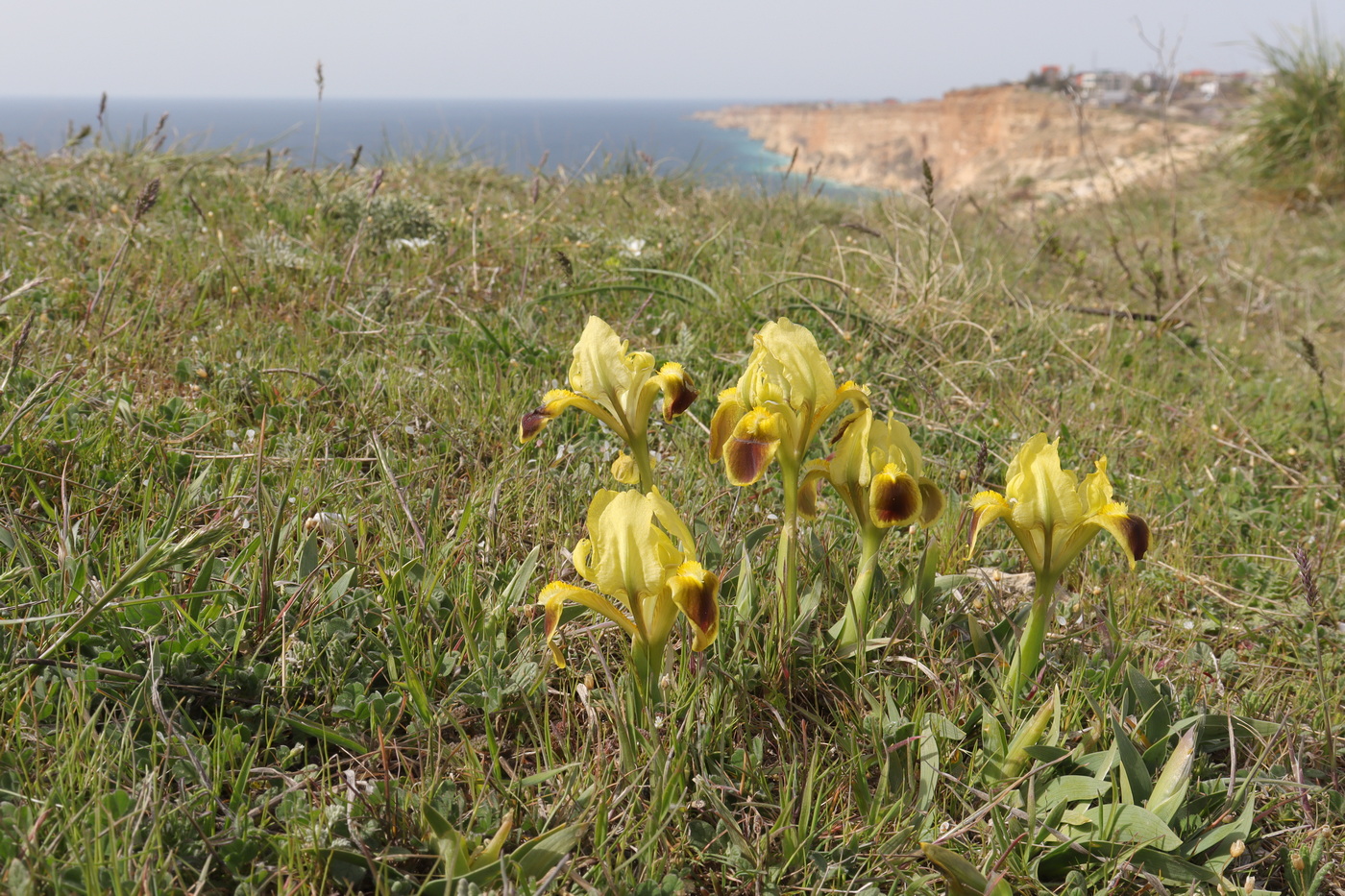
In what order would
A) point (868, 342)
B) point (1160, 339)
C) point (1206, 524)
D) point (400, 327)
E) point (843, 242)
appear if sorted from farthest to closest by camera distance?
point (843, 242) < point (1160, 339) < point (868, 342) < point (400, 327) < point (1206, 524)

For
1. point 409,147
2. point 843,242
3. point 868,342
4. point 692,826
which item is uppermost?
point 409,147

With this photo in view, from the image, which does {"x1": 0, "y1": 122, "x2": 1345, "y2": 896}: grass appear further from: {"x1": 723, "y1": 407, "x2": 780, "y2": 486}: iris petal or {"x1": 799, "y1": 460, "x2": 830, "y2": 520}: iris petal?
{"x1": 723, "y1": 407, "x2": 780, "y2": 486}: iris petal

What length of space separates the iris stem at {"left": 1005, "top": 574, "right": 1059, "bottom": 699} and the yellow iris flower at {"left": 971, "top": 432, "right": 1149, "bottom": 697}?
0.07ft

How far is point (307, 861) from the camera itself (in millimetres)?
1320

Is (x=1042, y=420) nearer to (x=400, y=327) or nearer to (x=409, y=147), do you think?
(x=400, y=327)

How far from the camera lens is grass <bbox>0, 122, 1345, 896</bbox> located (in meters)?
1.42

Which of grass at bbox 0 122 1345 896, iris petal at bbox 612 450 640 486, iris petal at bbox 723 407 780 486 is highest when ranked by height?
iris petal at bbox 723 407 780 486

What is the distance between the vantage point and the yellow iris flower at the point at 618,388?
1.72 metres

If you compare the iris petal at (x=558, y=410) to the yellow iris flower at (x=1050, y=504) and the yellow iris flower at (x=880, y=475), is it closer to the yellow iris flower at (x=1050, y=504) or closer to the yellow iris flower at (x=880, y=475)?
the yellow iris flower at (x=880, y=475)

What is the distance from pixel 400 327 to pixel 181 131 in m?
4.44

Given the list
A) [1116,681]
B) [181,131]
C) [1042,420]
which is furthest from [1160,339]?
[181,131]

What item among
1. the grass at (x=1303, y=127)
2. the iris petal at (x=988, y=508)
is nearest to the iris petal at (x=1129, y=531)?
the iris petal at (x=988, y=508)

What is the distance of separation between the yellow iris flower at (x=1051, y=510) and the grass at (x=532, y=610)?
0.44 ft

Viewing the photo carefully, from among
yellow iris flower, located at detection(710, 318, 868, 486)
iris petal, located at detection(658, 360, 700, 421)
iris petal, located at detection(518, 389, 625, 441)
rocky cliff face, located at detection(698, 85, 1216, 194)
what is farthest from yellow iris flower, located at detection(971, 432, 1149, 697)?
rocky cliff face, located at detection(698, 85, 1216, 194)
